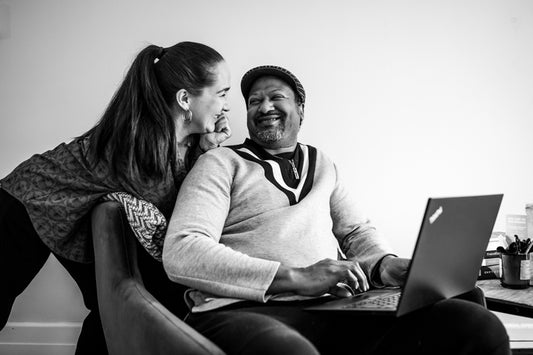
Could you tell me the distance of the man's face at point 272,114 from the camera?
1560 millimetres

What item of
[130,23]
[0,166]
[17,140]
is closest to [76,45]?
[130,23]

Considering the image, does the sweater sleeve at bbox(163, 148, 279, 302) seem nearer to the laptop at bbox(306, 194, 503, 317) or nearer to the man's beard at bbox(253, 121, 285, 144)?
the laptop at bbox(306, 194, 503, 317)

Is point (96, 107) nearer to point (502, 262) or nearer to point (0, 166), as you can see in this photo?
point (0, 166)

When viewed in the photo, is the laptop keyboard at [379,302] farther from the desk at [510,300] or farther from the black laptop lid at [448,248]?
the desk at [510,300]

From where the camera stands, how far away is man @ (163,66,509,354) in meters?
1.10

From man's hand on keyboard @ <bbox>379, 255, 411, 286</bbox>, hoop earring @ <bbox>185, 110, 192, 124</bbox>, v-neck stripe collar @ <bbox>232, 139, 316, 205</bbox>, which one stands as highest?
hoop earring @ <bbox>185, 110, 192, 124</bbox>

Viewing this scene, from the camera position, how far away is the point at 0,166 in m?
1.93

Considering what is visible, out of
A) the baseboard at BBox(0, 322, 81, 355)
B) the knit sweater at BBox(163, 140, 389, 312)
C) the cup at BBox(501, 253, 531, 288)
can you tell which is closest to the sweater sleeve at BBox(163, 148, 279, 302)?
the knit sweater at BBox(163, 140, 389, 312)

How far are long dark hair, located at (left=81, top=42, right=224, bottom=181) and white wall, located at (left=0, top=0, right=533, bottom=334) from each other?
1.34ft

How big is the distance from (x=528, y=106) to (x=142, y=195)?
1586 mm

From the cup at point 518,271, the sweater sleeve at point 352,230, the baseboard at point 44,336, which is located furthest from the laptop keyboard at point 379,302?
the baseboard at point 44,336

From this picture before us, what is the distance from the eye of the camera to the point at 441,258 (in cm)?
108

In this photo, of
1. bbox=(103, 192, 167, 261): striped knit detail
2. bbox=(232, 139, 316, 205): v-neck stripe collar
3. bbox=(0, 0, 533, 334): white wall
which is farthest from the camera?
bbox=(0, 0, 533, 334): white wall

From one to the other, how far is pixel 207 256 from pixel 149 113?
0.49 meters
